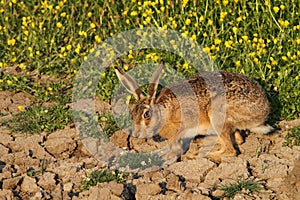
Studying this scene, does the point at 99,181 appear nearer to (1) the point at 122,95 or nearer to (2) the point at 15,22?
(1) the point at 122,95

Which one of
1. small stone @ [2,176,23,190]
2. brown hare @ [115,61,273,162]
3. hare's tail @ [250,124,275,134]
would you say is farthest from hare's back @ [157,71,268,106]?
small stone @ [2,176,23,190]

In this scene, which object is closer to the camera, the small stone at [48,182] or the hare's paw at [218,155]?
the small stone at [48,182]

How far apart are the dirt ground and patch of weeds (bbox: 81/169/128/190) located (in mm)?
72

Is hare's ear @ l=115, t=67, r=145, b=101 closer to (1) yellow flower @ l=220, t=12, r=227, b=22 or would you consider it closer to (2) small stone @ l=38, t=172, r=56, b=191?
(2) small stone @ l=38, t=172, r=56, b=191

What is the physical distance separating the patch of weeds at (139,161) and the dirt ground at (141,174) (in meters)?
0.15

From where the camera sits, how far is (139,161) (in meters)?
6.22

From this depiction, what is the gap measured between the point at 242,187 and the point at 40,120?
246cm

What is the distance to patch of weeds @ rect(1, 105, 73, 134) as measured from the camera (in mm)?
6871

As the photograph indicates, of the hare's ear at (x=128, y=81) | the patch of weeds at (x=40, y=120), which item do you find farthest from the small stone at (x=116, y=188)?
the patch of weeds at (x=40, y=120)

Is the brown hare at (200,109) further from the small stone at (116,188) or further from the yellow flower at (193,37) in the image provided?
the yellow flower at (193,37)

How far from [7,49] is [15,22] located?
543 millimetres

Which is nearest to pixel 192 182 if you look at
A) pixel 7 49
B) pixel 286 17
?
pixel 286 17

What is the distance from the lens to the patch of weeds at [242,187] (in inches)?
219

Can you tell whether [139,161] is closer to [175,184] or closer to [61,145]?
[175,184]
